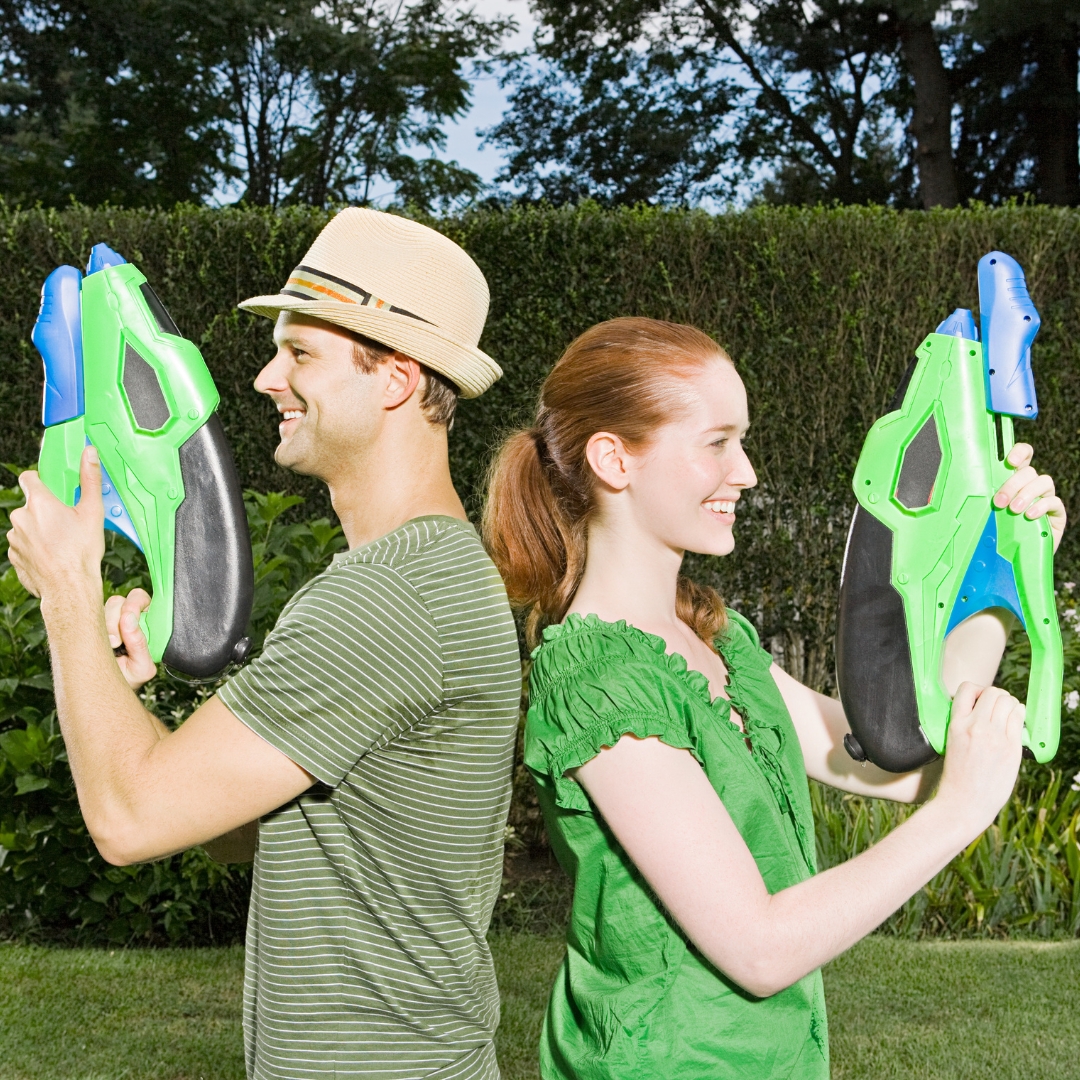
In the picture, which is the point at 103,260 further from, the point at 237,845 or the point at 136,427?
the point at 237,845

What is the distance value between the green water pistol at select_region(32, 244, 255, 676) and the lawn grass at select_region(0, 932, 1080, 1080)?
2370mm

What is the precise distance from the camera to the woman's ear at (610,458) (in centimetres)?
161

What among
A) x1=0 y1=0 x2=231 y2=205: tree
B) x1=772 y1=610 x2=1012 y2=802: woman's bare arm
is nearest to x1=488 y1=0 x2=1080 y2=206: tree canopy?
x1=0 y1=0 x2=231 y2=205: tree

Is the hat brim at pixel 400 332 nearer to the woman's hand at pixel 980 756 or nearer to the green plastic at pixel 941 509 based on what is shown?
the green plastic at pixel 941 509

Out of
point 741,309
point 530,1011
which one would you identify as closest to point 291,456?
point 530,1011

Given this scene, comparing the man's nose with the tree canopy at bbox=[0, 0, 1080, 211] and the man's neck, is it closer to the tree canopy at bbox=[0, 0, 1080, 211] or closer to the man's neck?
the man's neck

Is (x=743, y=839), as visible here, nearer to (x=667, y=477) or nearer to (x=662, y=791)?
(x=662, y=791)

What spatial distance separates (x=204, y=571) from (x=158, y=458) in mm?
145

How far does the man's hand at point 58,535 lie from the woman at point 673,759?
0.55m

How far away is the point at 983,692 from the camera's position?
4.85ft

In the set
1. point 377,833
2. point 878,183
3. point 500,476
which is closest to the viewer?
point 377,833

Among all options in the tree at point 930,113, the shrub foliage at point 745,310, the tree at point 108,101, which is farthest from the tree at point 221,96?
the shrub foliage at point 745,310

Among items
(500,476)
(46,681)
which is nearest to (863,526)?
(500,476)

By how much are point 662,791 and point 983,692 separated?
41cm
